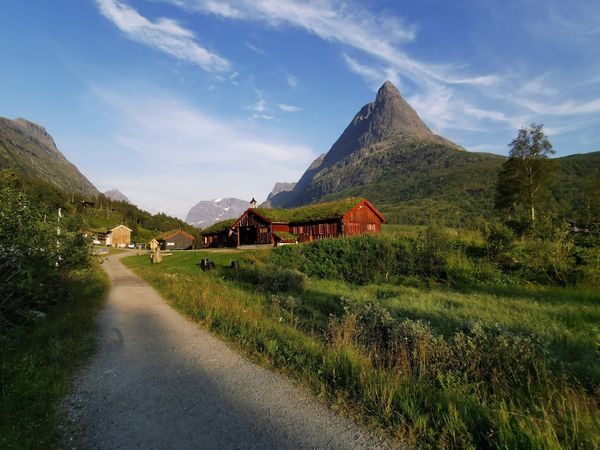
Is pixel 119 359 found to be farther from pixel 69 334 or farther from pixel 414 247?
pixel 414 247

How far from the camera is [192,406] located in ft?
14.7

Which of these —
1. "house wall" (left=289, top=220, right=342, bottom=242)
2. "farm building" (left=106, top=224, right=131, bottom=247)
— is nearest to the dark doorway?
"house wall" (left=289, top=220, right=342, bottom=242)

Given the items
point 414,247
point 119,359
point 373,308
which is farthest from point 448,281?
point 119,359

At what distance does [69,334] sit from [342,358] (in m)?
7.29

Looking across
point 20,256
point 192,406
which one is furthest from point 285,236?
point 192,406

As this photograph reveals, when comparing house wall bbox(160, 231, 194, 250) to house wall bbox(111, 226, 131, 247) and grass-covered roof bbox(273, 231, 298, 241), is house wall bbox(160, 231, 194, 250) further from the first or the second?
grass-covered roof bbox(273, 231, 298, 241)

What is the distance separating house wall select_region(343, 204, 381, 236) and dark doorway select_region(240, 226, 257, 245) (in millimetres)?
13628

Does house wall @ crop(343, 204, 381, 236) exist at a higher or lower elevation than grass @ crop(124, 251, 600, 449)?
higher

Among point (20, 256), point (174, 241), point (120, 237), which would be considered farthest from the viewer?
point (120, 237)

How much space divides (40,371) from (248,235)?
39004mm

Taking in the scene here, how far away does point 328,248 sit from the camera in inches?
875

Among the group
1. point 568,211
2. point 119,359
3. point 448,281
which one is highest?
point 568,211

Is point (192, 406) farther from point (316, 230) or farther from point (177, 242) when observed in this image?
point (177, 242)

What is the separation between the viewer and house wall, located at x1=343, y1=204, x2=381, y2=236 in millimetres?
37781
